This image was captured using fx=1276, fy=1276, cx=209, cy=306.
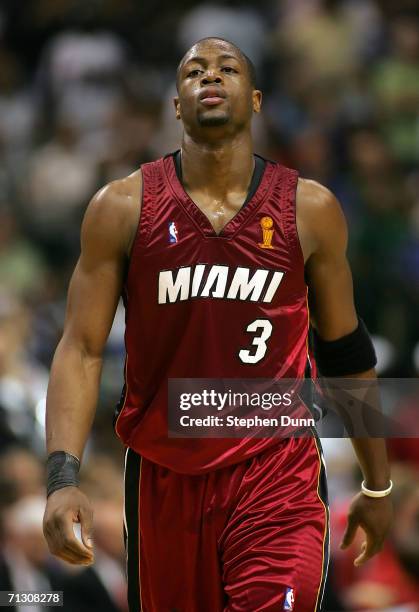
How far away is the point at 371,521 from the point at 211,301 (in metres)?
1.14

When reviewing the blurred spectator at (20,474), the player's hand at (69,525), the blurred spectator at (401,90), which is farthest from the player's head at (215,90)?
the blurred spectator at (401,90)

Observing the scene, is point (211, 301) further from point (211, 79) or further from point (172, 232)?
point (211, 79)

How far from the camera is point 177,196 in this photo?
14.8 ft

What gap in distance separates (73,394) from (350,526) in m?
1.25

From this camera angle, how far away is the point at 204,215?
447cm

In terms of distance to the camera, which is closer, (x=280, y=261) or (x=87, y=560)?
(x=87, y=560)

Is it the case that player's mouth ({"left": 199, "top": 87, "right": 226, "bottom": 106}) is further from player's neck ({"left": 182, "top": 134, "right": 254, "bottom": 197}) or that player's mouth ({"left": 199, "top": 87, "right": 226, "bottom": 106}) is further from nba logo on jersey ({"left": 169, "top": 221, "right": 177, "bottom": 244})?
nba logo on jersey ({"left": 169, "top": 221, "right": 177, "bottom": 244})

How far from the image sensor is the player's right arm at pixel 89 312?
14.4 feet

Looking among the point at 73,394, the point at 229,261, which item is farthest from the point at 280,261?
the point at 73,394

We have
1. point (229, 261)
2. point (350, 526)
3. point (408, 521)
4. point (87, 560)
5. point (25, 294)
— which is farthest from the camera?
point (25, 294)

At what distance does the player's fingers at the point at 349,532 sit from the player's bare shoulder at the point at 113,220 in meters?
1.39

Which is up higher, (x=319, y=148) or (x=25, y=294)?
(x=319, y=148)

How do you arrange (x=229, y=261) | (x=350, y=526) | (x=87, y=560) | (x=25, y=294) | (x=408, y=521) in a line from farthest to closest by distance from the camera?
(x=25, y=294), (x=408, y=521), (x=350, y=526), (x=229, y=261), (x=87, y=560)

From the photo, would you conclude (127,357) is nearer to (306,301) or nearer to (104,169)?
(306,301)
